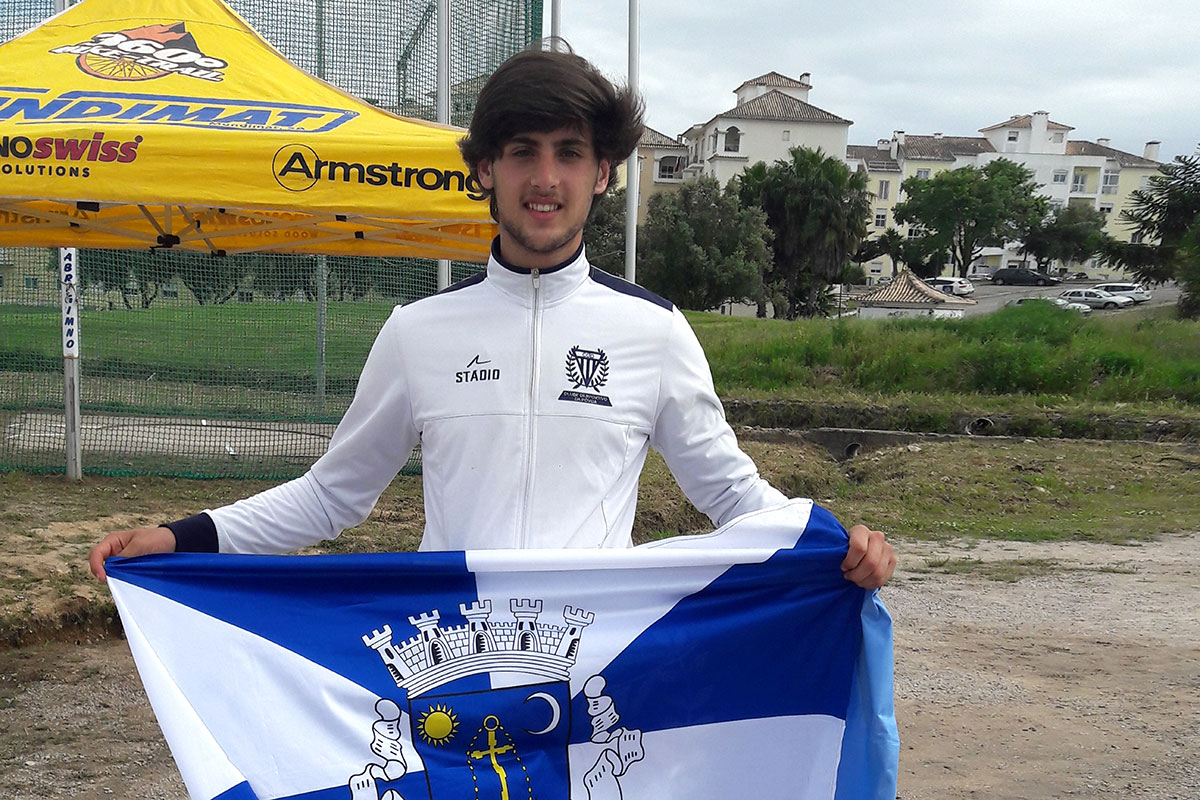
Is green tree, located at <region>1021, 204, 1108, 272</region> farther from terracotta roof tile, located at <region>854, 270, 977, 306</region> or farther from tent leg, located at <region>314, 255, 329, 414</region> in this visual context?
tent leg, located at <region>314, 255, 329, 414</region>

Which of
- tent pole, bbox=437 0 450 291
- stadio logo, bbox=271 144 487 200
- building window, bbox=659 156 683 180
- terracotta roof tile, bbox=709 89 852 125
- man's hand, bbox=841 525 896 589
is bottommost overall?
man's hand, bbox=841 525 896 589

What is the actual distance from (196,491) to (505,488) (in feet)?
24.9

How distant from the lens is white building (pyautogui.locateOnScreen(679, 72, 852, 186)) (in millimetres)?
70750

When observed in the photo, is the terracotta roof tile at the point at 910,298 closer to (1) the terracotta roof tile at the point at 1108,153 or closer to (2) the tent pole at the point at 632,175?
(2) the tent pole at the point at 632,175

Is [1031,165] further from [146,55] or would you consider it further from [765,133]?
[146,55]

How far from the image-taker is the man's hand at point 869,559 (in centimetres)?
209

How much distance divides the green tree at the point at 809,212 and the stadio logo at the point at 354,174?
4367 cm

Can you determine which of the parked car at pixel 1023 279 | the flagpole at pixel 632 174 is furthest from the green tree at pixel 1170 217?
the parked car at pixel 1023 279

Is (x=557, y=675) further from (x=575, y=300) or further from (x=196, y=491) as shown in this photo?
(x=196, y=491)

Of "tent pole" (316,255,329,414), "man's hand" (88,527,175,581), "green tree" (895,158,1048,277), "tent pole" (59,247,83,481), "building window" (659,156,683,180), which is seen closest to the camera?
"man's hand" (88,527,175,581)

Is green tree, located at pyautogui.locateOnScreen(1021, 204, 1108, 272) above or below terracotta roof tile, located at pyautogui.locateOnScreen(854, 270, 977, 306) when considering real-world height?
above

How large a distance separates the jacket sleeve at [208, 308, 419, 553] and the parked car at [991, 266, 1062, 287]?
70.2 m

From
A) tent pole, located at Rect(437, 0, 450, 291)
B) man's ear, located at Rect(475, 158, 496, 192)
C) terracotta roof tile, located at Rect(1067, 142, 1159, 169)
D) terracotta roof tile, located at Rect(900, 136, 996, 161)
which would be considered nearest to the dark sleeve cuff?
man's ear, located at Rect(475, 158, 496, 192)

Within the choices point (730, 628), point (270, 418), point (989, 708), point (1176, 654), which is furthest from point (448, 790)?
point (270, 418)
